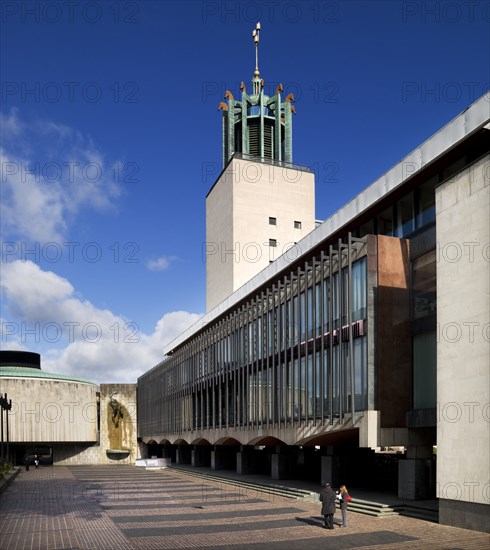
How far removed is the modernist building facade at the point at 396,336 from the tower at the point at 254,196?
18195 millimetres

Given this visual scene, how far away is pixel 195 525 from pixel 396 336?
11.5 m

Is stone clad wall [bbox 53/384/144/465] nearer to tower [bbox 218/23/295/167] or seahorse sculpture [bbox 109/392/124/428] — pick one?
seahorse sculpture [bbox 109/392/124/428]

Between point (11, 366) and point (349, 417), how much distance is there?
7155cm

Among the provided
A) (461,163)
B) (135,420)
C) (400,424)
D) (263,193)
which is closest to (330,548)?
(400,424)

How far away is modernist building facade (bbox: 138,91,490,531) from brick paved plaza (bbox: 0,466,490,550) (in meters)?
2.82

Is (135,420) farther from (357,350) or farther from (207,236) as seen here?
(357,350)

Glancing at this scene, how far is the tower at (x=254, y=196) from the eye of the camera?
2490 inches

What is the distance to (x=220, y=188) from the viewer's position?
67312mm

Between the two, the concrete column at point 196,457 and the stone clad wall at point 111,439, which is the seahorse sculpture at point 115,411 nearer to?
the stone clad wall at point 111,439

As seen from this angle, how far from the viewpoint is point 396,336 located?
2897cm

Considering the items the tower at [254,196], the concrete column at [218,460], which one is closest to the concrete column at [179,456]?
the concrete column at [218,460]

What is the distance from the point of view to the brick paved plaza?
70.2ft

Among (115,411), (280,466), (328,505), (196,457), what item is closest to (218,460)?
(196,457)

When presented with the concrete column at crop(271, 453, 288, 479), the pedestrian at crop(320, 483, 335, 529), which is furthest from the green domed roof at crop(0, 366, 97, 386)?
the pedestrian at crop(320, 483, 335, 529)
